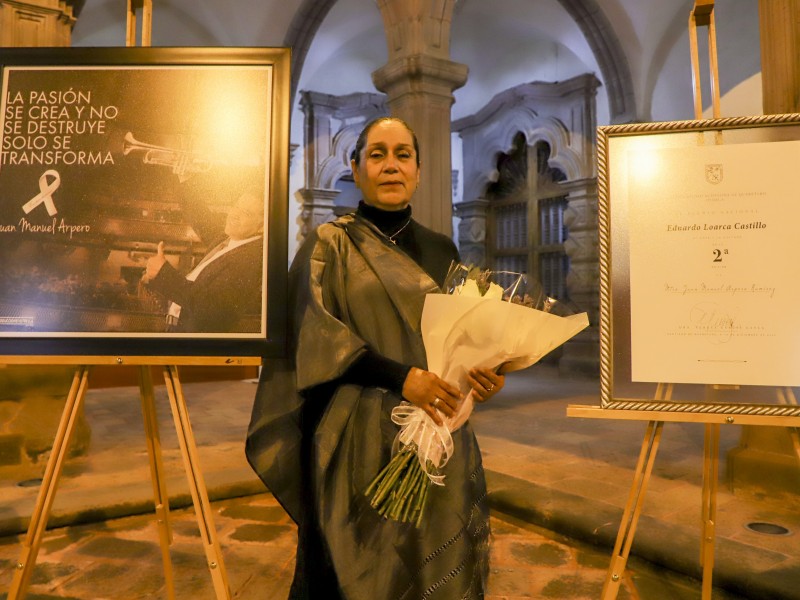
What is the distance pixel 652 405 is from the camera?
5.55 feet

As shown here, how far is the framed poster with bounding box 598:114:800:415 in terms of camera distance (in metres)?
1.67

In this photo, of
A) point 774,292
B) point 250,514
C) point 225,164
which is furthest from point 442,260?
point 250,514

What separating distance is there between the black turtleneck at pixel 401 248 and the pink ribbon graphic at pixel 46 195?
89cm

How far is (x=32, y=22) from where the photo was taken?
3.73m

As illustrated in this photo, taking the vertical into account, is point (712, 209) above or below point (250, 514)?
above

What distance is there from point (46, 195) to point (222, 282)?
1.89 feet

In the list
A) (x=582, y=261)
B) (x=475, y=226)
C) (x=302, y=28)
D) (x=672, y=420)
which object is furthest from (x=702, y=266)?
(x=475, y=226)

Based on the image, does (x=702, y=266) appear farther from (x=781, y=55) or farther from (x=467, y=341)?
(x=781, y=55)

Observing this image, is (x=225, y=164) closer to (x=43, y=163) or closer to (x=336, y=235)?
(x=336, y=235)

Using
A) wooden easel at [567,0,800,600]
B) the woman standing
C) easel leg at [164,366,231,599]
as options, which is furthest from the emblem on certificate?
easel leg at [164,366,231,599]

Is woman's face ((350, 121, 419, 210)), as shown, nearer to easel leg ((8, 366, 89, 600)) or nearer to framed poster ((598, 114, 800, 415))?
framed poster ((598, 114, 800, 415))

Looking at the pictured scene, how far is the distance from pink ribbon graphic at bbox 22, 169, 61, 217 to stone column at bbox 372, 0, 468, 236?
349 centimetres

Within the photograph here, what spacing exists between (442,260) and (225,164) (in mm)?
702

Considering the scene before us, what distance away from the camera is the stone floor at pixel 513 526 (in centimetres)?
237
